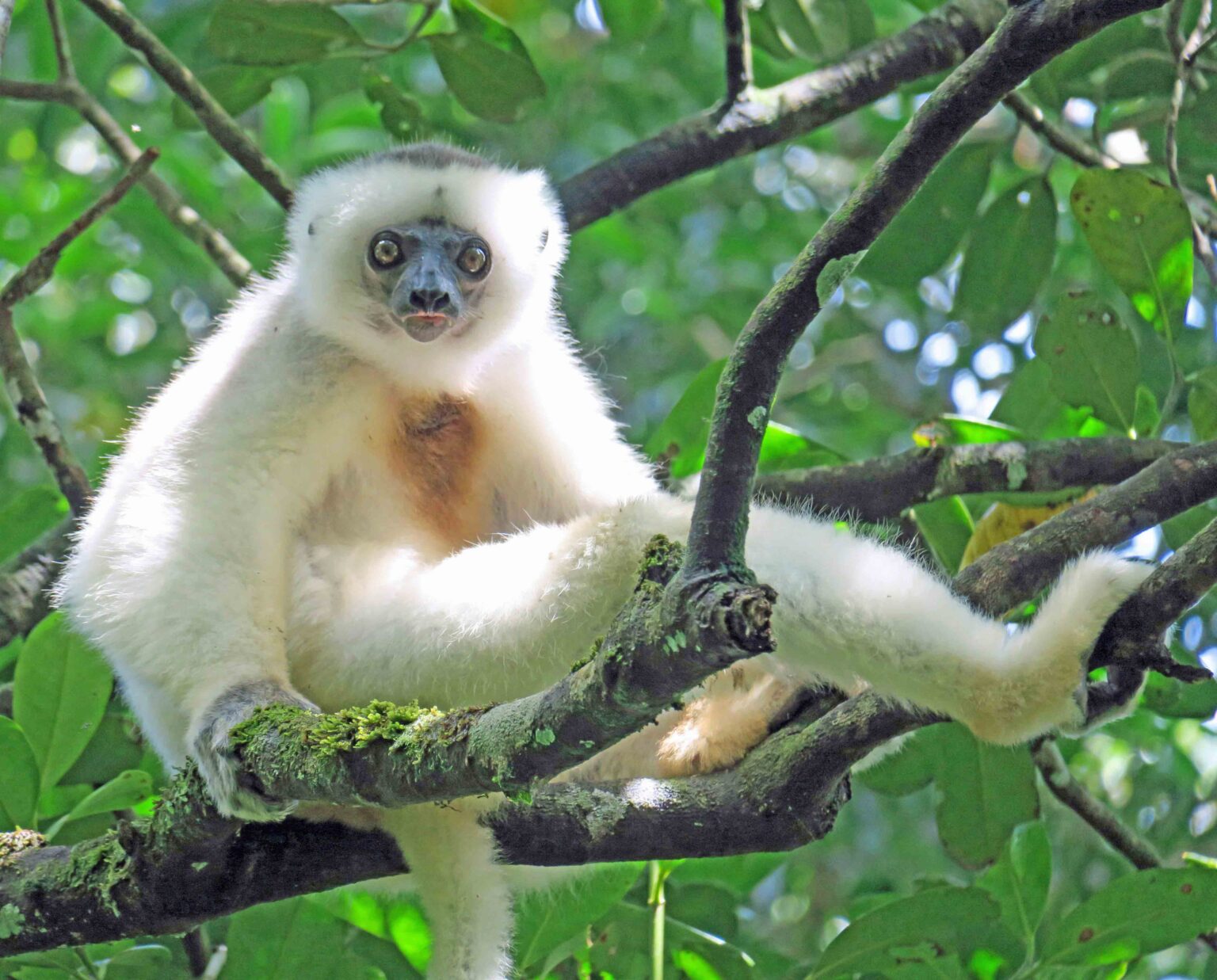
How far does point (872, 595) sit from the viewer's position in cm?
311

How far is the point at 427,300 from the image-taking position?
4488 millimetres

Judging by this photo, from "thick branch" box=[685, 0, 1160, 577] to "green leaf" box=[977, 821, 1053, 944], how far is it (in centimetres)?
218

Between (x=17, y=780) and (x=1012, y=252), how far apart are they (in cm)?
417

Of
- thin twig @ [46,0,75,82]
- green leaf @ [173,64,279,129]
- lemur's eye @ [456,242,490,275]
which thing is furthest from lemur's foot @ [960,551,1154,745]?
thin twig @ [46,0,75,82]

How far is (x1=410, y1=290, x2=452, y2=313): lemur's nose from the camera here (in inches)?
176

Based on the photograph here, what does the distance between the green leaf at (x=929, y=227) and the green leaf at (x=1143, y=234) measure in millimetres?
704

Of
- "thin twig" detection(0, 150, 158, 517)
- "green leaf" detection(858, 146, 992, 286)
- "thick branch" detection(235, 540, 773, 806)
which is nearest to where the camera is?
"thick branch" detection(235, 540, 773, 806)

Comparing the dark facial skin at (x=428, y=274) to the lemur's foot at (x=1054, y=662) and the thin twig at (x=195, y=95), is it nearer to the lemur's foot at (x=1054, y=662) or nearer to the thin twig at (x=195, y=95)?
the thin twig at (x=195, y=95)

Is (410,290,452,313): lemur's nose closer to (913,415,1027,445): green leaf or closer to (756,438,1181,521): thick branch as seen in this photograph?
(756,438,1181,521): thick branch

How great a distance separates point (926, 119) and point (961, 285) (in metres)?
3.04

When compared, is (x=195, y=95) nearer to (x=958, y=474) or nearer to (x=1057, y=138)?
(x=958, y=474)

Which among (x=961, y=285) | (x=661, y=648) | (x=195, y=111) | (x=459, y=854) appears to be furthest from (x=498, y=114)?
(x=661, y=648)

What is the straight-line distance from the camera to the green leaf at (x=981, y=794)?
448cm

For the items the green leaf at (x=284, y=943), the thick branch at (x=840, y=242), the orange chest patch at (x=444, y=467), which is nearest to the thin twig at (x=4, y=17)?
the orange chest patch at (x=444, y=467)
